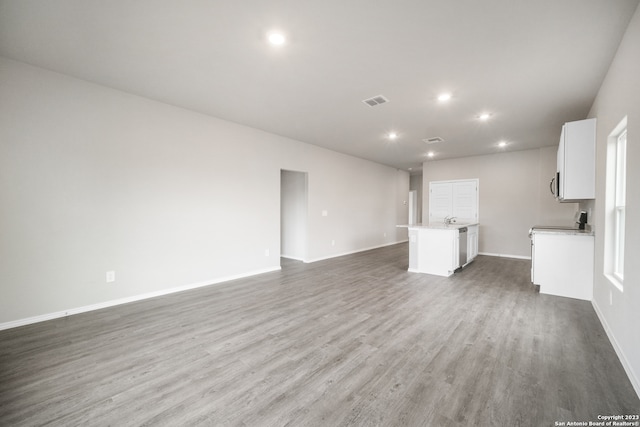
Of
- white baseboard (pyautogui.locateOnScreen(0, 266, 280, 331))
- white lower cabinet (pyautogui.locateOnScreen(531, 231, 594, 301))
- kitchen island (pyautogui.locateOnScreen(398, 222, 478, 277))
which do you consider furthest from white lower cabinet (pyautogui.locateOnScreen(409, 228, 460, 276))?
white baseboard (pyautogui.locateOnScreen(0, 266, 280, 331))

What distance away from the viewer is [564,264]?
152 inches

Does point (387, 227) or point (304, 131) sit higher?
point (304, 131)

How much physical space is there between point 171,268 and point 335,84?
139 inches

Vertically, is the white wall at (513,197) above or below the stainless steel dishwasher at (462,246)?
above

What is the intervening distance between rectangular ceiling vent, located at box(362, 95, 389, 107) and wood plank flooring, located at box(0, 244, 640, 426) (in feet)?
9.25

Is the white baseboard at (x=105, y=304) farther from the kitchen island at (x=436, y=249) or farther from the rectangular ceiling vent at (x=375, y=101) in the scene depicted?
the rectangular ceiling vent at (x=375, y=101)

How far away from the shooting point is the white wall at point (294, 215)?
21.0 ft

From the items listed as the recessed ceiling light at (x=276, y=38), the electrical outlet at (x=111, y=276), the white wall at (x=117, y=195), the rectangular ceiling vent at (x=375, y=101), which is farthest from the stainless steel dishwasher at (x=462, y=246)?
the electrical outlet at (x=111, y=276)

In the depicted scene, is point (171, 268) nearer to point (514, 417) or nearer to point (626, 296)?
point (514, 417)

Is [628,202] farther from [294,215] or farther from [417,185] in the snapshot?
[417,185]

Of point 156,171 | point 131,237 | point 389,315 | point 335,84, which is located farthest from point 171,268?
point 335,84

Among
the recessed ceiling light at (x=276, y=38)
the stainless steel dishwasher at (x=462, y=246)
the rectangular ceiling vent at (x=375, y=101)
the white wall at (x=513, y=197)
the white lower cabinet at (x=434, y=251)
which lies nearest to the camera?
the recessed ceiling light at (x=276, y=38)

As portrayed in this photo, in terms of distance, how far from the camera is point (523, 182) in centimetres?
674

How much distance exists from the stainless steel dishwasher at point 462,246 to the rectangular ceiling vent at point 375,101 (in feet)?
10.1
